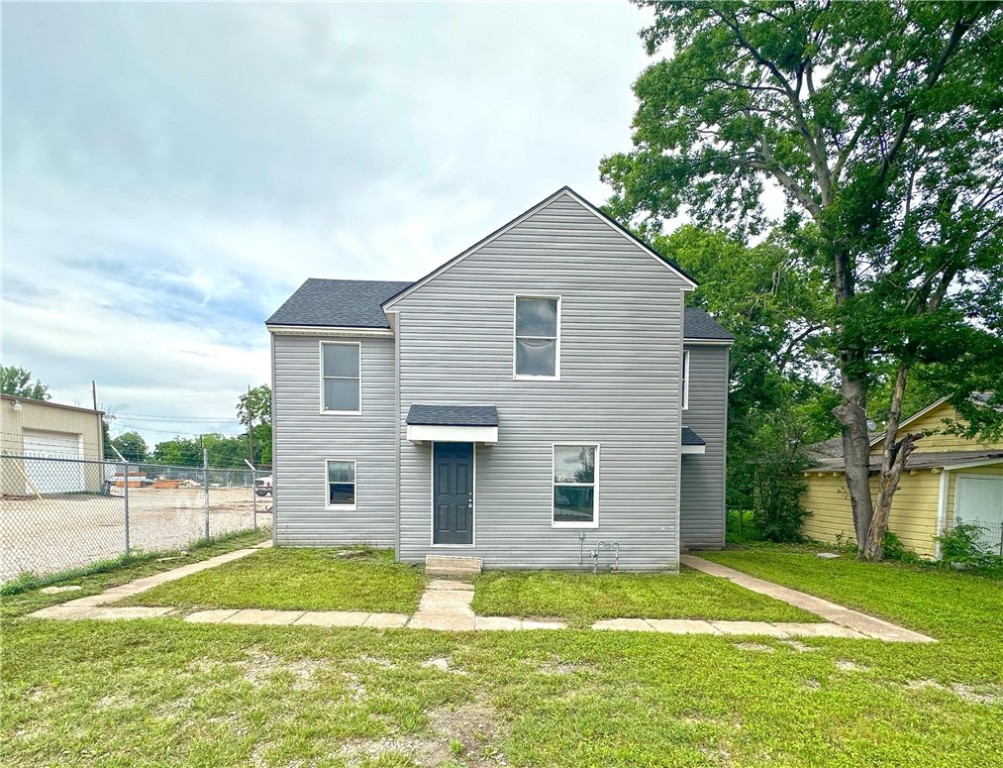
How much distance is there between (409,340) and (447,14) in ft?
25.9

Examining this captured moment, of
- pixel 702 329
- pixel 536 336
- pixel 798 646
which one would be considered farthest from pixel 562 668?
pixel 702 329

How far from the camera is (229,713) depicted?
3266 millimetres

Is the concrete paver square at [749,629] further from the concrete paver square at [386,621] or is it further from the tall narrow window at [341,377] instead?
the tall narrow window at [341,377]

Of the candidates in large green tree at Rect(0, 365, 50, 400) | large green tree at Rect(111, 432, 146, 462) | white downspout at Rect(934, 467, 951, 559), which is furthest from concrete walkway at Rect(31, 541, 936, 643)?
large green tree at Rect(0, 365, 50, 400)

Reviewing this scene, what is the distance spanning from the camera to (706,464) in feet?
38.0

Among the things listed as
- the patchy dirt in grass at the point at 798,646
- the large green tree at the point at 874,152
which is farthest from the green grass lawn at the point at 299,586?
the large green tree at the point at 874,152

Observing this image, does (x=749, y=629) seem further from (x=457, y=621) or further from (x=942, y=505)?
(x=942, y=505)

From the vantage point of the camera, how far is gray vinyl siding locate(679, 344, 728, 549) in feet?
37.8

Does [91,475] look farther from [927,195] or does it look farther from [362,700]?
[927,195]

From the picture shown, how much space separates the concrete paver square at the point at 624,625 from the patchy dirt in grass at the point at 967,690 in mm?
2382

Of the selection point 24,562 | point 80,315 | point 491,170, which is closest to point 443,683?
point 24,562

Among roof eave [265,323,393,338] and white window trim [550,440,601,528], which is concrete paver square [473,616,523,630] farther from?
roof eave [265,323,393,338]

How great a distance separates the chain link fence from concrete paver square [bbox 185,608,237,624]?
8.82 ft

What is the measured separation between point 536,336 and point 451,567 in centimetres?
446
